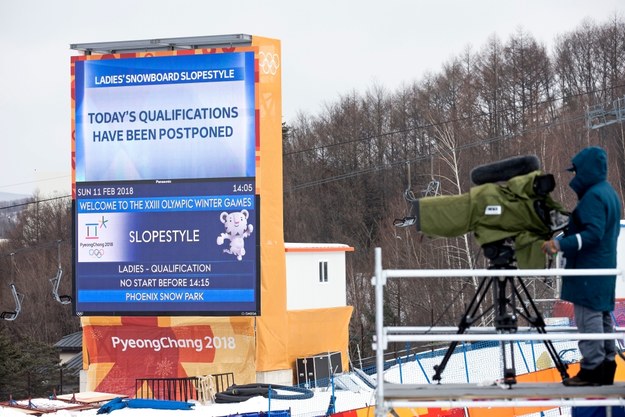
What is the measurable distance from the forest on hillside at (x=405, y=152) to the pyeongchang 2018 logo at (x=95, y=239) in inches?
1019

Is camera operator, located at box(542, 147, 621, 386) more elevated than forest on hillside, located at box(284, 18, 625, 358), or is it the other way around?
forest on hillside, located at box(284, 18, 625, 358)

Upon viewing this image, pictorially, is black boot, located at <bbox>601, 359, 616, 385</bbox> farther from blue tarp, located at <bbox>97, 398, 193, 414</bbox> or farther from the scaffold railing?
blue tarp, located at <bbox>97, 398, 193, 414</bbox>

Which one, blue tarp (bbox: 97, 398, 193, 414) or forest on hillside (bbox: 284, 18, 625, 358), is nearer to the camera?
blue tarp (bbox: 97, 398, 193, 414)

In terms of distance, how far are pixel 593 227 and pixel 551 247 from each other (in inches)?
11.5

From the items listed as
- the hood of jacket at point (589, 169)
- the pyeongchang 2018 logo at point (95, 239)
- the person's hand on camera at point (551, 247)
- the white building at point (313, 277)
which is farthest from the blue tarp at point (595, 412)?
the white building at point (313, 277)

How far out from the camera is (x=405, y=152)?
68125mm

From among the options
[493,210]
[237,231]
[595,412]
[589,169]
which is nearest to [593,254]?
[589,169]

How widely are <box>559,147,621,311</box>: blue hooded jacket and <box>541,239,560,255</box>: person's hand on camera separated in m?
0.06

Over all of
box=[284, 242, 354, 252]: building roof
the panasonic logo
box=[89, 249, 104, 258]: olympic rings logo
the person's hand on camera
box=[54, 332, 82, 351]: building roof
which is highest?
box=[284, 242, 354, 252]: building roof

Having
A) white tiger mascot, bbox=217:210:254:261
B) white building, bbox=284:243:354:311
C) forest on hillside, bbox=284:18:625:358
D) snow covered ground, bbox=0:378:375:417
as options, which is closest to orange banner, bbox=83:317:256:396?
snow covered ground, bbox=0:378:375:417

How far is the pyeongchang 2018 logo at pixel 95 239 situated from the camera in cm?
2270

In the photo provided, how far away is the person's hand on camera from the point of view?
698 centimetres

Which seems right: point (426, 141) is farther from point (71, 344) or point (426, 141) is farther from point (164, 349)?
point (164, 349)

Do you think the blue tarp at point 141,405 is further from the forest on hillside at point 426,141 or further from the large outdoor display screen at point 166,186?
the forest on hillside at point 426,141
